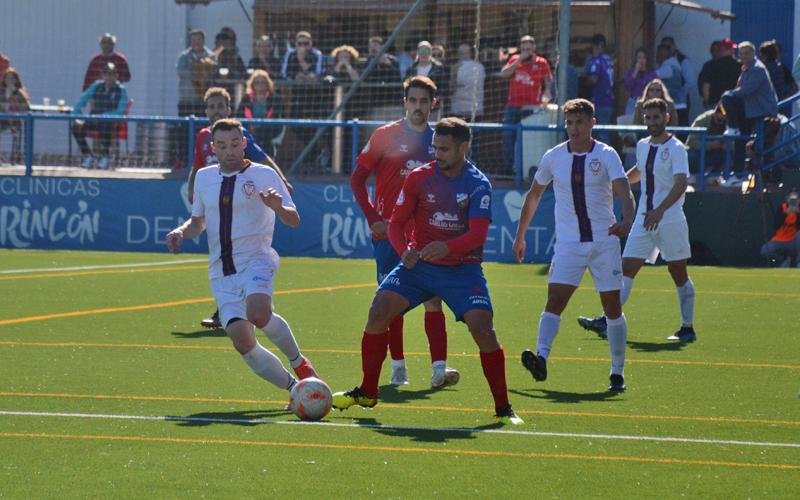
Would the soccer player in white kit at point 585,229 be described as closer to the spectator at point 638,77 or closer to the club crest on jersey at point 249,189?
the club crest on jersey at point 249,189

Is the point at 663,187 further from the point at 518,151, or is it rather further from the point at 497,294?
the point at 518,151

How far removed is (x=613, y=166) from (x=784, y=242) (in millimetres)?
11681

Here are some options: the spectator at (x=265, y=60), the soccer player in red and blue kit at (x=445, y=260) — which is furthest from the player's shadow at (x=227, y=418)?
the spectator at (x=265, y=60)

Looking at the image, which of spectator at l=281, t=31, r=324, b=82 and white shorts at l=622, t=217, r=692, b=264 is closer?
white shorts at l=622, t=217, r=692, b=264

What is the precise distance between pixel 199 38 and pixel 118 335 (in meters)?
13.3

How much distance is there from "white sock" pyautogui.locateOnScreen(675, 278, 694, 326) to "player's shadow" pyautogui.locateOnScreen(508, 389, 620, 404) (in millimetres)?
3491

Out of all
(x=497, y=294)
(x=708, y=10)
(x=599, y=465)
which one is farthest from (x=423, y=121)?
(x=708, y=10)

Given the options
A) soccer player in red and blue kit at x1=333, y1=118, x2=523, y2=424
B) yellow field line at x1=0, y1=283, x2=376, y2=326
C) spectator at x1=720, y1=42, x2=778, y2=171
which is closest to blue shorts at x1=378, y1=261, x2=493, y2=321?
soccer player in red and blue kit at x1=333, y1=118, x2=523, y2=424

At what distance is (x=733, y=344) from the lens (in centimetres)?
1307

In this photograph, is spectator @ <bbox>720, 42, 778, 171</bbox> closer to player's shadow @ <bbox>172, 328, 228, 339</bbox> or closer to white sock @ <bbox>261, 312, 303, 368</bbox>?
player's shadow @ <bbox>172, 328, 228, 339</bbox>

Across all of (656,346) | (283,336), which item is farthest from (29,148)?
(283,336)

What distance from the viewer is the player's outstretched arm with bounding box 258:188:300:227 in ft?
29.9

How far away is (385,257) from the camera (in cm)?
1058

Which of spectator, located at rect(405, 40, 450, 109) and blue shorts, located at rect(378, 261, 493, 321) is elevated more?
spectator, located at rect(405, 40, 450, 109)
